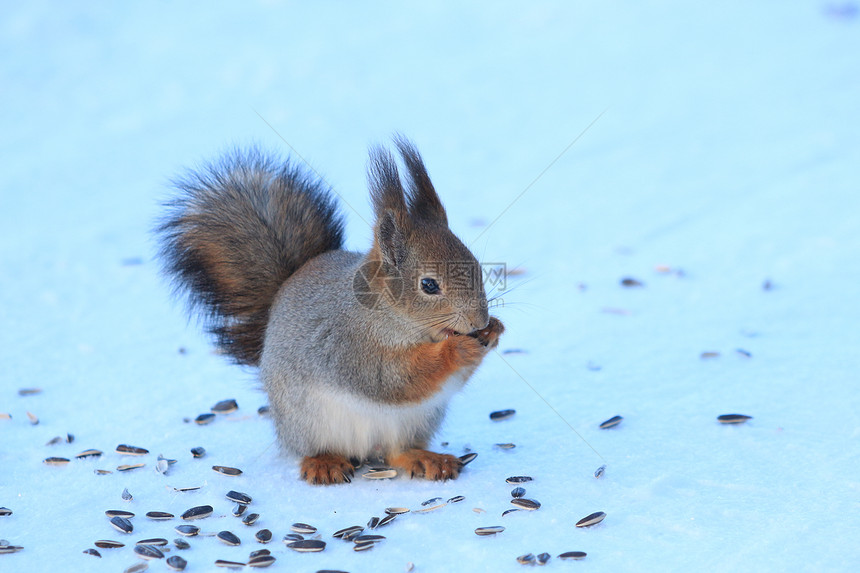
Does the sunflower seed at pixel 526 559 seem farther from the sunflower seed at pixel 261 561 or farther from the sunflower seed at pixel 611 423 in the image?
the sunflower seed at pixel 611 423

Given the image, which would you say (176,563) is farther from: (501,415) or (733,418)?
(733,418)

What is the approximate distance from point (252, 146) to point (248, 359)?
2.33 ft

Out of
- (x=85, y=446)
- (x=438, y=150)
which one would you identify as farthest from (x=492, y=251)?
(x=85, y=446)

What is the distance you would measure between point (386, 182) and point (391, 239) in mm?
148

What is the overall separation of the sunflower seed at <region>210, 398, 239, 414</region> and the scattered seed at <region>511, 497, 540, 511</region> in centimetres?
111

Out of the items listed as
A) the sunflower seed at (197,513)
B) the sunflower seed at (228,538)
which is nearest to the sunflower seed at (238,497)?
the sunflower seed at (197,513)

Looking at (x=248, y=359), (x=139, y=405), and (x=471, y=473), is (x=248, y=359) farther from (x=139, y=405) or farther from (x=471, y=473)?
(x=471, y=473)

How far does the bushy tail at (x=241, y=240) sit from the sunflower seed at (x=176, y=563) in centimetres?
88

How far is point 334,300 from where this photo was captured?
2.42 m

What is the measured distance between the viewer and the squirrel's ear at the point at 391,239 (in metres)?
2.27

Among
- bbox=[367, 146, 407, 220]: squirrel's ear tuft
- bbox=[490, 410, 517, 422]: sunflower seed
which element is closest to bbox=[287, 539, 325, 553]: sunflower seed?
bbox=[367, 146, 407, 220]: squirrel's ear tuft

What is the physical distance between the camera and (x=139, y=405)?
2.94m

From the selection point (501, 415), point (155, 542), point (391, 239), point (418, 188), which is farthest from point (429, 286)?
point (155, 542)

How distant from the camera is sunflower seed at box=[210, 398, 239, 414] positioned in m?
2.91
